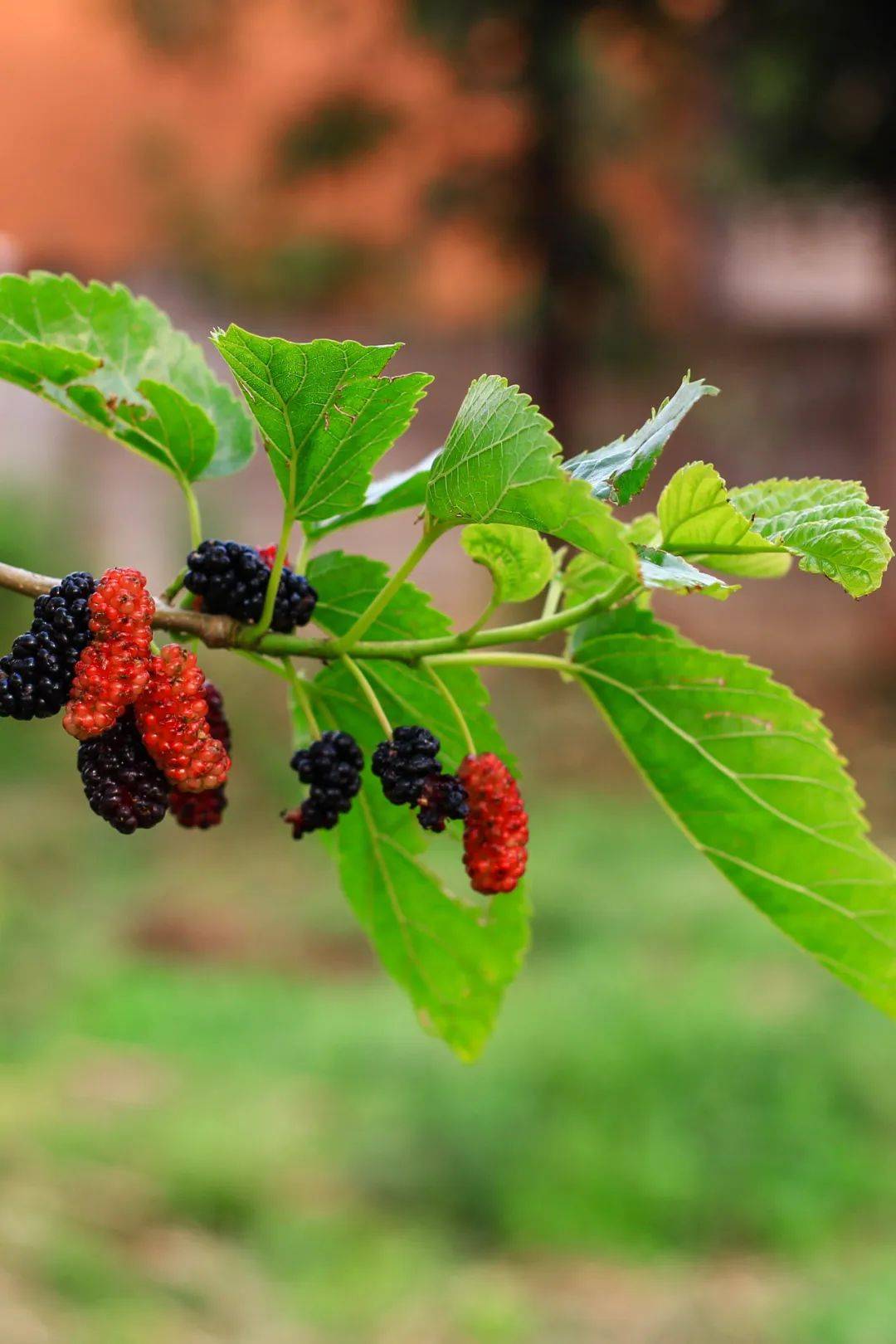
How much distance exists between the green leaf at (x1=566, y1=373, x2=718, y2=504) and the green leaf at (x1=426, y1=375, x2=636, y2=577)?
3cm

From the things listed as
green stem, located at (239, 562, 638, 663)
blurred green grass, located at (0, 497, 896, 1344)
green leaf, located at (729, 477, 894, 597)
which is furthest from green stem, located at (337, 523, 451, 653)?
blurred green grass, located at (0, 497, 896, 1344)

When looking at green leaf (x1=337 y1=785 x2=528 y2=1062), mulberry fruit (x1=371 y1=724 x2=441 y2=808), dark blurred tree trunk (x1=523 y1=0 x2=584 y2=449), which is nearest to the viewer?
mulberry fruit (x1=371 y1=724 x2=441 y2=808)

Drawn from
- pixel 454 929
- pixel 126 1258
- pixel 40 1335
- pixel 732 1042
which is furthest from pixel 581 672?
pixel 732 1042

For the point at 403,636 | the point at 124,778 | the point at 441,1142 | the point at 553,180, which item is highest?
the point at 553,180

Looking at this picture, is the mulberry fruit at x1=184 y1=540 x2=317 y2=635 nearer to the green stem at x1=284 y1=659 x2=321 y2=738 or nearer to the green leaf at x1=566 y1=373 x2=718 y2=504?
the green stem at x1=284 y1=659 x2=321 y2=738

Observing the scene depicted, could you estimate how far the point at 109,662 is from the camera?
46 centimetres

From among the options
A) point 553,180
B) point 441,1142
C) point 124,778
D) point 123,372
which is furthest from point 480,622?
point 553,180

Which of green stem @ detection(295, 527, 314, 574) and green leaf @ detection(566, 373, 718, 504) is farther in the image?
green stem @ detection(295, 527, 314, 574)

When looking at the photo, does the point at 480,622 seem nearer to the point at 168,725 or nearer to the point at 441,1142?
the point at 168,725

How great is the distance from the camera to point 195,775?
1.54 feet

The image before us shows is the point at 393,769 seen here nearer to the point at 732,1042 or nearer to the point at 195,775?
the point at 195,775

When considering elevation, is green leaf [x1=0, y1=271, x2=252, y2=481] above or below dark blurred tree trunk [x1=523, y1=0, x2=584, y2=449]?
below

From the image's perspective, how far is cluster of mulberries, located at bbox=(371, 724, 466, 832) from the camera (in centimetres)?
50

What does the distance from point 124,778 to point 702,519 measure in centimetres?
21
